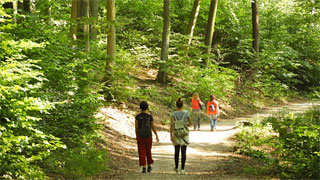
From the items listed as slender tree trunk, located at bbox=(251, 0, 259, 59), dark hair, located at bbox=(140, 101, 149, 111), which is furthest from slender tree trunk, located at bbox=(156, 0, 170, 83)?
dark hair, located at bbox=(140, 101, 149, 111)

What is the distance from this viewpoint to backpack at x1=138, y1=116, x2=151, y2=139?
8.34m

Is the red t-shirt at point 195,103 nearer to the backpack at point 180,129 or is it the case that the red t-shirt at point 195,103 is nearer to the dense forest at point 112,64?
the dense forest at point 112,64

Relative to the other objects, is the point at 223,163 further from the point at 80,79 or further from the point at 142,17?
the point at 142,17

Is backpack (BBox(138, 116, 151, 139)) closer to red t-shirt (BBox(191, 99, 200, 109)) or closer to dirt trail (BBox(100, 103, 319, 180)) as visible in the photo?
dirt trail (BBox(100, 103, 319, 180))

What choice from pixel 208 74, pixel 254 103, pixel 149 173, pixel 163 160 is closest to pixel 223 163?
pixel 163 160

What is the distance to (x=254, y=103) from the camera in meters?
25.2

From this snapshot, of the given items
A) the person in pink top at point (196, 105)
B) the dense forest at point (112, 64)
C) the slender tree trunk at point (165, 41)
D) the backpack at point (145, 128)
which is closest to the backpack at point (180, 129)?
the backpack at point (145, 128)

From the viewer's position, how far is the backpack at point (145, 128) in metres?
8.34

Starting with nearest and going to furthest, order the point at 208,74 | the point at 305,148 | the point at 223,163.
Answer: the point at 305,148 → the point at 223,163 → the point at 208,74

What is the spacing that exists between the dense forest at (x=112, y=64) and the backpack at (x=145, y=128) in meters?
1.10

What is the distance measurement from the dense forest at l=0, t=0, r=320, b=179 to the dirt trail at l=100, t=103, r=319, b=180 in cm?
116

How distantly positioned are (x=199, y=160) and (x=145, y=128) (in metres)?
3.03

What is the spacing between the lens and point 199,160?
10.6 m

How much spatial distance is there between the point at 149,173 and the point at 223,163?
8.57 feet
